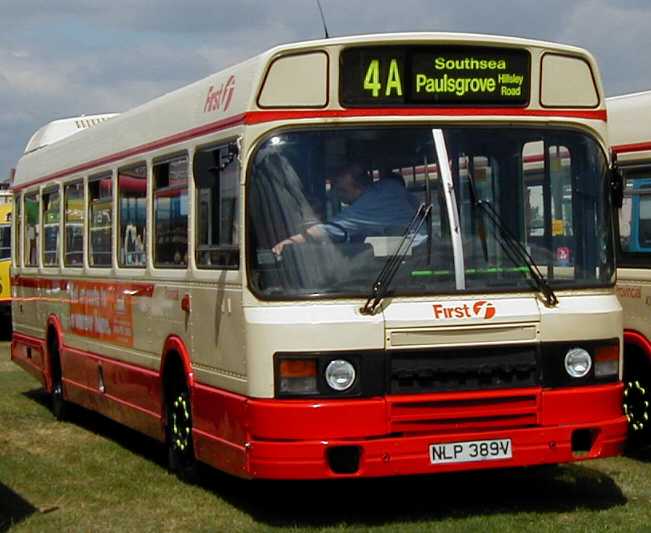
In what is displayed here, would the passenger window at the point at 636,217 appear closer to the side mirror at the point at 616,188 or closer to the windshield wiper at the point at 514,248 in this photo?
the side mirror at the point at 616,188

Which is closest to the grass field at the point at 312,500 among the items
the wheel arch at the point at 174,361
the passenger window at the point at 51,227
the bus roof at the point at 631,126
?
the wheel arch at the point at 174,361

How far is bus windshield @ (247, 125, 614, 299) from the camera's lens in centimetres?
945

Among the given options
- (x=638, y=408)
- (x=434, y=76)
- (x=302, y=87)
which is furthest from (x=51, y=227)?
(x=434, y=76)

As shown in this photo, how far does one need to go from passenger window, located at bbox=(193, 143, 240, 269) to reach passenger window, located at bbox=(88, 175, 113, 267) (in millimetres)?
3025

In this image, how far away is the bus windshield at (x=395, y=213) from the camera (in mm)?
9453

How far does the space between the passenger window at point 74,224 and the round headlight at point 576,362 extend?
20.9ft

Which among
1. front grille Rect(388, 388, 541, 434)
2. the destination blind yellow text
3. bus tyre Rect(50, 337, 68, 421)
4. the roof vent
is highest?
the roof vent

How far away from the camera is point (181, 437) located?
450 inches

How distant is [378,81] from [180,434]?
3.24 metres

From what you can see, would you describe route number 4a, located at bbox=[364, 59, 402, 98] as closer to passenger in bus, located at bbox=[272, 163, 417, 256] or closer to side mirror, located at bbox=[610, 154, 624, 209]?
passenger in bus, located at bbox=[272, 163, 417, 256]

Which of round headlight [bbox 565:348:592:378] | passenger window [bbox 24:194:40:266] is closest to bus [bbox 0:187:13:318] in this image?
passenger window [bbox 24:194:40:266]

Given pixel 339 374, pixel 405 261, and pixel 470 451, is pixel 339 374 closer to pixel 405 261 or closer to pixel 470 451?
pixel 405 261

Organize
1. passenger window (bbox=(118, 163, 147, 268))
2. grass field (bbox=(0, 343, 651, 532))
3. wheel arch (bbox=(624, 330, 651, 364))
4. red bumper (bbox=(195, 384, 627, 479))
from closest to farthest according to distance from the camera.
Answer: red bumper (bbox=(195, 384, 627, 479))
grass field (bbox=(0, 343, 651, 532))
wheel arch (bbox=(624, 330, 651, 364))
passenger window (bbox=(118, 163, 147, 268))

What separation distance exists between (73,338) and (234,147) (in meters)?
5.89
